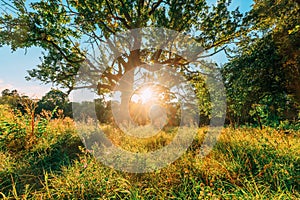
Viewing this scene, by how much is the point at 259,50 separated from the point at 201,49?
4.38 meters

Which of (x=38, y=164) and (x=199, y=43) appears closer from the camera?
(x=38, y=164)

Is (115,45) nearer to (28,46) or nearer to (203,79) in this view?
(28,46)

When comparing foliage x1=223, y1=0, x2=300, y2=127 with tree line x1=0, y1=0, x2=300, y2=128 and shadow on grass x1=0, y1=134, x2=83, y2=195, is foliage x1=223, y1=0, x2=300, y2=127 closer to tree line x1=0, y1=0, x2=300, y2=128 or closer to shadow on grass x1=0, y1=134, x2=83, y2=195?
tree line x1=0, y1=0, x2=300, y2=128

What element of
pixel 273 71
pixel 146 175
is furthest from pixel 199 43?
pixel 146 175

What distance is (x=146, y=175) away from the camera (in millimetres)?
2727

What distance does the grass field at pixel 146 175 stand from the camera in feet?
6.88

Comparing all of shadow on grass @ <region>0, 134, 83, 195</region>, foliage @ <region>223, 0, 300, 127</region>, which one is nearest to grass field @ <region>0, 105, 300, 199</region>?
shadow on grass @ <region>0, 134, 83, 195</region>

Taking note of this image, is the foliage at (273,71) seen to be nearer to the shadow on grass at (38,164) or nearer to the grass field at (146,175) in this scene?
the grass field at (146,175)

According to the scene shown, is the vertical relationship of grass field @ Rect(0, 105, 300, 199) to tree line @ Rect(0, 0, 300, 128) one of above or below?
below

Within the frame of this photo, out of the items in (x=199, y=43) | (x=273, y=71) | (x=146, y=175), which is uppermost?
(x=199, y=43)

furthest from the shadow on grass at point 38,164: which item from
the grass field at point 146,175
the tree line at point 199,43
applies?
the tree line at point 199,43

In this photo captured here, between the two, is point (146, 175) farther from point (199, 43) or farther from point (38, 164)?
point (199, 43)

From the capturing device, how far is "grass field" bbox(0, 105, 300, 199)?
2.10 metres

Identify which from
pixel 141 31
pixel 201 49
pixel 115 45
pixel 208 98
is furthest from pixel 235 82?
pixel 115 45
